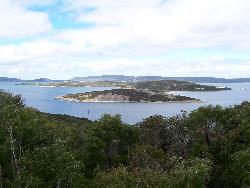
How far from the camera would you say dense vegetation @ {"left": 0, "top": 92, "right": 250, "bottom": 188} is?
33625mm

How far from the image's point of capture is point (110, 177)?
33.0m

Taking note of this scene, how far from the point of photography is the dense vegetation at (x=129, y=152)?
110 ft

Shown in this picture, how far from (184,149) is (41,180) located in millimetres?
24911

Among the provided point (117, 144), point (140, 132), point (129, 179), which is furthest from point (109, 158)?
point (129, 179)

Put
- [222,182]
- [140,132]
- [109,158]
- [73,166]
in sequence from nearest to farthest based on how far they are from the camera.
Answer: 1. [73,166]
2. [222,182]
3. [109,158]
4. [140,132]

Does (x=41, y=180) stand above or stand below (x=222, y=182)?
above

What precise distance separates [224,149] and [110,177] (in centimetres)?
2087

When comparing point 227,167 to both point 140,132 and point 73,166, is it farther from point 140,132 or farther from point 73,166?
point 73,166

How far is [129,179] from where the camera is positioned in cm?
3350

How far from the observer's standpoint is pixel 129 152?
164 ft

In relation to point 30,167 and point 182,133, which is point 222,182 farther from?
point 30,167

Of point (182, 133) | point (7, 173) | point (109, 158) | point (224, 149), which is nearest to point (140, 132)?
point (182, 133)

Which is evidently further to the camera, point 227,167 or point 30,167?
point 227,167

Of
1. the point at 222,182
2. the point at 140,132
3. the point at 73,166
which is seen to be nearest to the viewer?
the point at 73,166
